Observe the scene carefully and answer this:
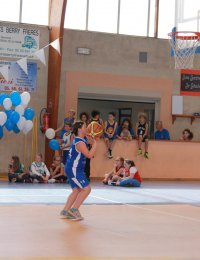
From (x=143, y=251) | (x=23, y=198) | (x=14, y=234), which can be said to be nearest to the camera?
(x=143, y=251)

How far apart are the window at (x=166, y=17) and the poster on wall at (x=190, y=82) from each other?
1.74 meters

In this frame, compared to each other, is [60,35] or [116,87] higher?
[60,35]

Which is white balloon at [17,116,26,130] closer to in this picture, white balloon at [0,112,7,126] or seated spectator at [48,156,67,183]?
white balloon at [0,112,7,126]

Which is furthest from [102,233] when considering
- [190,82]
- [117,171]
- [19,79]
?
[190,82]

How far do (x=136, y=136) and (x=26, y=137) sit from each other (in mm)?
3895

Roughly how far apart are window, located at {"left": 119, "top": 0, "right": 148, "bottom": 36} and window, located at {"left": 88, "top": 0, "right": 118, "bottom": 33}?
0.32 meters

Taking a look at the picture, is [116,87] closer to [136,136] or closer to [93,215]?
[136,136]

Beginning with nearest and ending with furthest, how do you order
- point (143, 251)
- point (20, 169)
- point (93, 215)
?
point (143, 251) → point (93, 215) → point (20, 169)

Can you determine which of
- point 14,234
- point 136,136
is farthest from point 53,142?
point 14,234

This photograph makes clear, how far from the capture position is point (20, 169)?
18.5 meters

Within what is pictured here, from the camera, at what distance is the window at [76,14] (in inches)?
829

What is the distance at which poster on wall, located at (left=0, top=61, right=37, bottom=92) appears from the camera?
2016 centimetres

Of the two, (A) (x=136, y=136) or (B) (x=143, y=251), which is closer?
(B) (x=143, y=251)

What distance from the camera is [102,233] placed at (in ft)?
27.1
